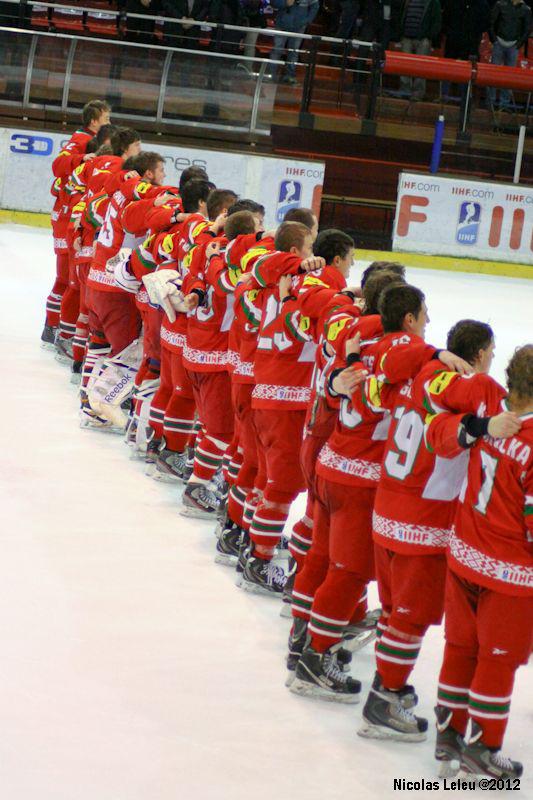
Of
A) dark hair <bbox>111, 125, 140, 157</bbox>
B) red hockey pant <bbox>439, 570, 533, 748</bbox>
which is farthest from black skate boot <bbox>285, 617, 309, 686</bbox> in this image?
dark hair <bbox>111, 125, 140, 157</bbox>

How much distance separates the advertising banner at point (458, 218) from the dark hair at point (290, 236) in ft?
33.2

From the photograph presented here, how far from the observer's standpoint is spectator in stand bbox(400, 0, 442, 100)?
17906 mm

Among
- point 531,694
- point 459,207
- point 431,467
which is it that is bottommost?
point 531,694

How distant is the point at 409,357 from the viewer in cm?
381

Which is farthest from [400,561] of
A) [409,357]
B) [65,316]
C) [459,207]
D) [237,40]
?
[237,40]

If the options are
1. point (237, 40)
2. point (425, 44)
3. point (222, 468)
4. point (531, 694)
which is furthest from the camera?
point (425, 44)

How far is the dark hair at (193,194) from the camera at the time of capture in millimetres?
6859

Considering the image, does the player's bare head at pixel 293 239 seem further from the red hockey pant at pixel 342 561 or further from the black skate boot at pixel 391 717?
Result: the black skate boot at pixel 391 717

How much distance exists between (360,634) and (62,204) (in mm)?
5820

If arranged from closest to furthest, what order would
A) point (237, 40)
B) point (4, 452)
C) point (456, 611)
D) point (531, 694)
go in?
point (456, 611) < point (531, 694) < point (4, 452) < point (237, 40)

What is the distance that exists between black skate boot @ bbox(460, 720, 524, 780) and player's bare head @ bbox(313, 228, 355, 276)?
2022 millimetres

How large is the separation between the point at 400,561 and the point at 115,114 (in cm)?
1174

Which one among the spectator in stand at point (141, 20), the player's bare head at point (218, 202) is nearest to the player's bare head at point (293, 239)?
the player's bare head at point (218, 202)

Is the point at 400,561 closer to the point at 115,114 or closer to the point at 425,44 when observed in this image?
the point at 115,114
